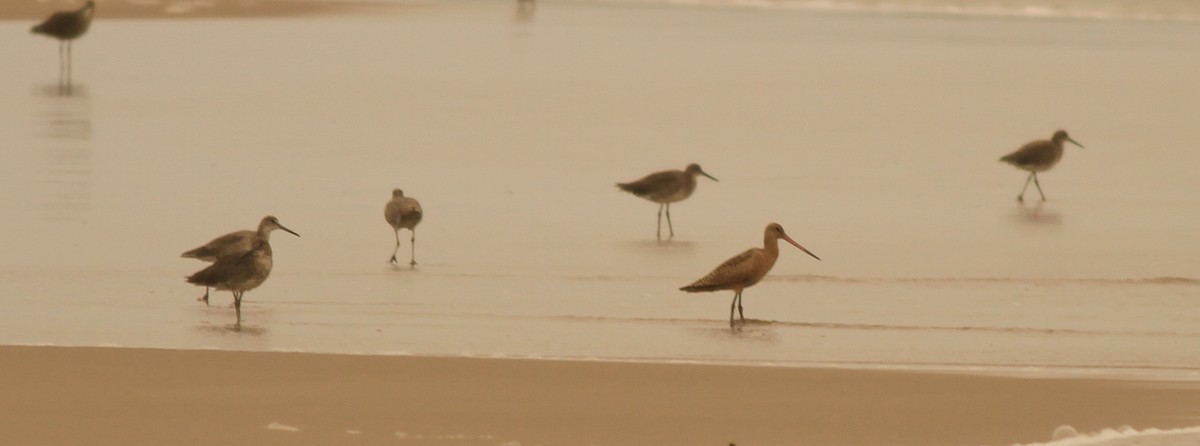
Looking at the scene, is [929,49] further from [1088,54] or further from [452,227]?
[452,227]

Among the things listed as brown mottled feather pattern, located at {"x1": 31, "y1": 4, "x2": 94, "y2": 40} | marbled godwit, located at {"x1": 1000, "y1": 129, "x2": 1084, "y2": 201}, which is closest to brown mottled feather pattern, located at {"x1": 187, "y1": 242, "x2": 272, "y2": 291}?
marbled godwit, located at {"x1": 1000, "y1": 129, "x2": 1084, "y2": 201}

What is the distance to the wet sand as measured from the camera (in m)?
7.38

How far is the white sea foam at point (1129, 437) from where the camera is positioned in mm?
7289

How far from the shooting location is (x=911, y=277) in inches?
472

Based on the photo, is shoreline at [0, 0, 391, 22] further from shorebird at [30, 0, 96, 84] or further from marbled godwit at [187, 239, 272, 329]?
marbled godwit at [187, 239, 272, 329]

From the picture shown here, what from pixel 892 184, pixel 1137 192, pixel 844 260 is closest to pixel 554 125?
pixel 892 184

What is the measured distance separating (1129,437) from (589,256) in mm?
5533

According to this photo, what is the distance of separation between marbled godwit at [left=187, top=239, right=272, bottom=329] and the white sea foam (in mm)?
4172

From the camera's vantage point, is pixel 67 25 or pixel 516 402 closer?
pixel 516 402

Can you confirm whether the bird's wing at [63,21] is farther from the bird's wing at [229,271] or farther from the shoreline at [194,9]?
the bird's wing at [229,271]

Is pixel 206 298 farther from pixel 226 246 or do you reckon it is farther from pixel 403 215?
pixel 403 215

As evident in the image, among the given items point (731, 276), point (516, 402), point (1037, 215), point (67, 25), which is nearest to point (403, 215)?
point (731, 276)

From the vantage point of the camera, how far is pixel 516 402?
7.93 meters

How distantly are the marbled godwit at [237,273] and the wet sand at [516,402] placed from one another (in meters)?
1.05
